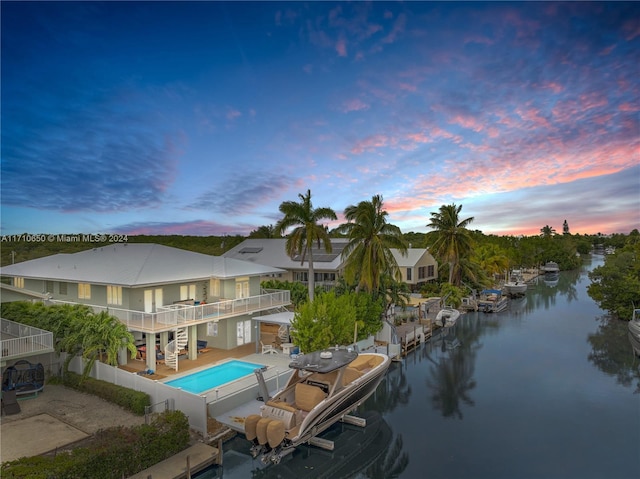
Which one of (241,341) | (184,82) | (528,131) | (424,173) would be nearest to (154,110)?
→ (184,82)

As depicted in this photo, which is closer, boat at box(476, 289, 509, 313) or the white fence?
the white fence

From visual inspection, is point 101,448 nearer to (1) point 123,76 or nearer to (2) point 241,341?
(2) point 241,341

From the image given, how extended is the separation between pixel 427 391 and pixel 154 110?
25541 mm

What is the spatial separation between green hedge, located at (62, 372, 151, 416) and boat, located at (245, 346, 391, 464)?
198 inches

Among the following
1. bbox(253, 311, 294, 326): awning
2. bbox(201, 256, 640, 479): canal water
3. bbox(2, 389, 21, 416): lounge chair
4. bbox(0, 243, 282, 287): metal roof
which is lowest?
bbox(201, 256, 640, 479): canal water

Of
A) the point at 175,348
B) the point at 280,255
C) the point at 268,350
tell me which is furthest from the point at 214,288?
the point at 280,255

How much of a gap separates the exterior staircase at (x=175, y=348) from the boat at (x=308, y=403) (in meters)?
7.87

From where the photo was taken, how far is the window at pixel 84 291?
23766mm

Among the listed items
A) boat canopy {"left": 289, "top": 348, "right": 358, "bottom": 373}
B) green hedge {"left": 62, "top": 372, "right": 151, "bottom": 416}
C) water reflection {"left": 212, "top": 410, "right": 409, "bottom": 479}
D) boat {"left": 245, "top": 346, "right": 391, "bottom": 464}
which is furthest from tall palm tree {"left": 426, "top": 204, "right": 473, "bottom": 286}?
green hedge {"left": 62, "top": 372, "right": 151, "bottom": 416}

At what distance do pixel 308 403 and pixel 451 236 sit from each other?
1567 inches

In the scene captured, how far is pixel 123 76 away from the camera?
2255 centimetres

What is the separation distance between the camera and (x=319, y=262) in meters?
42.3

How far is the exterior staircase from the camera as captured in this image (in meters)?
20.9

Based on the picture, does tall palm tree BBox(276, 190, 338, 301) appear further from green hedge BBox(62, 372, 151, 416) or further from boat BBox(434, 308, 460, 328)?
boat BBox(434, 308, 460, 328)
